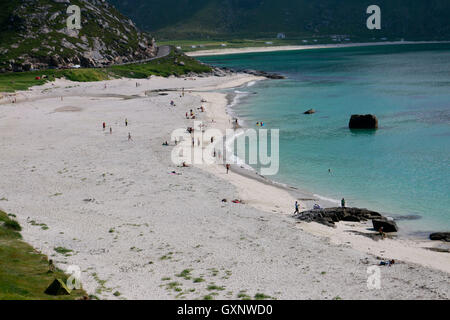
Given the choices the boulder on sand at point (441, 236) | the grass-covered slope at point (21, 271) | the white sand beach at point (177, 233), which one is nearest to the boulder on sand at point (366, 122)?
the white sand beach at point (177, 233)

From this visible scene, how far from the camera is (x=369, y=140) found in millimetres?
70938

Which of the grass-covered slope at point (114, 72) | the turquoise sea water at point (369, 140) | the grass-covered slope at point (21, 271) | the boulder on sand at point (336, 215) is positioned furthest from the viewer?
the grass-covered slope at point (114, 72)

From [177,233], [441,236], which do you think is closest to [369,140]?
[441,236]

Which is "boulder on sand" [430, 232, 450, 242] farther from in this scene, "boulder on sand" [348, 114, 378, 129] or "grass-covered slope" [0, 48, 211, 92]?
"grass-covered slope" [0, 48, 211, 92]

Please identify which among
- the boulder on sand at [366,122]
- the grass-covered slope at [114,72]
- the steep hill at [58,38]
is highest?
the steep hill at [58,38]

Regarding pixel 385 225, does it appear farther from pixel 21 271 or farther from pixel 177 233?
pixel 21 271

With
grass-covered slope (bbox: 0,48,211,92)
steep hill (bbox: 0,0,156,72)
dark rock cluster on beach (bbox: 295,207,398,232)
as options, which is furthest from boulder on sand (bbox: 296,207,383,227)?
steep hill (bbox: 0,0,156,72)

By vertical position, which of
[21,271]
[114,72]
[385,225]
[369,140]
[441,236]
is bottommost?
[441,236]

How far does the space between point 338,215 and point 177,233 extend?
13894 millimetres

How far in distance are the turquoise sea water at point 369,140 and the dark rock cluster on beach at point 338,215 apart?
98.3 inches

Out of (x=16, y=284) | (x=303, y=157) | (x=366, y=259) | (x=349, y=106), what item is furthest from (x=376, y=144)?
(x=16, y=284)

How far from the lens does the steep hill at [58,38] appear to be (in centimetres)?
14112

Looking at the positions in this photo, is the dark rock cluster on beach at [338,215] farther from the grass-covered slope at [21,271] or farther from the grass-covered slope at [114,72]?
the grass-covered slope at [114,72]

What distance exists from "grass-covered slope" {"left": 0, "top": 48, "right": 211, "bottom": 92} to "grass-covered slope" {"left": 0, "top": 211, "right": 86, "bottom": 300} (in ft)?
269
